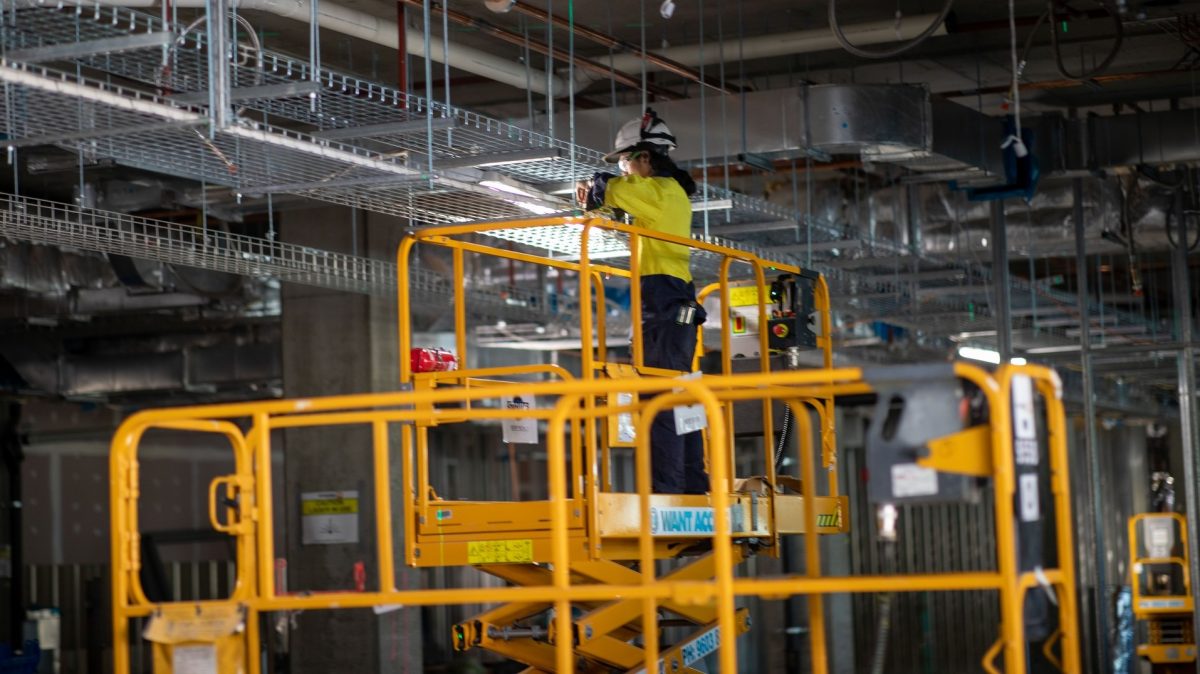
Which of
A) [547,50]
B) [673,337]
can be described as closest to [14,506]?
[547,50]

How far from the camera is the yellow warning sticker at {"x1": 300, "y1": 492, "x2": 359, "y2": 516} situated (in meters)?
14.8

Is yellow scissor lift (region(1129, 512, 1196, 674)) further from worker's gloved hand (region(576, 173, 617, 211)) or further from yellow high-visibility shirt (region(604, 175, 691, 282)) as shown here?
worker's gloved hand (region(576, 173, 617, 211))

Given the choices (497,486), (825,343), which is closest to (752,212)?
(825,343)

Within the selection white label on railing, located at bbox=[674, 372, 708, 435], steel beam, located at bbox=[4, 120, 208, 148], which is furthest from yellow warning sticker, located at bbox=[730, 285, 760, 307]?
steel beam, located at bbox=[4, 120, 208, 148]

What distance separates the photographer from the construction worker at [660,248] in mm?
9078

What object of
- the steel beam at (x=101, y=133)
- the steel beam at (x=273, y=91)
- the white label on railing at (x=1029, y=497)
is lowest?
the white label on railing at (x=1029, y=497)

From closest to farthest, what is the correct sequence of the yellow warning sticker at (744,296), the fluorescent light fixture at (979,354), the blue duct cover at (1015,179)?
the yellow warning sticker at (744,296) → the blue duct cover at (1015,179) → the fluorescent light fixture at (979,354)

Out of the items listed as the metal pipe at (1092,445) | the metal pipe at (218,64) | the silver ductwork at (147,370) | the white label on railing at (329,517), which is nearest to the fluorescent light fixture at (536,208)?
the metal pipe at (218,64)

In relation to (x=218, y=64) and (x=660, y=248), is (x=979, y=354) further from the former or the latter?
(x=218, y=64)

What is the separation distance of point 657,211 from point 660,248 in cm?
22

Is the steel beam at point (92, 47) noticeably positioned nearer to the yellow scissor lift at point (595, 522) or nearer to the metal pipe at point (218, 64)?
the metal pipe at point (218, 64)

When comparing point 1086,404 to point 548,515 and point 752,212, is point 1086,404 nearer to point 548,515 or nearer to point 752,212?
point 752,212

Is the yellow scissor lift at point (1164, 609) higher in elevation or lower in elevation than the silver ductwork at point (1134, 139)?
lower

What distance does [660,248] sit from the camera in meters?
9.27
